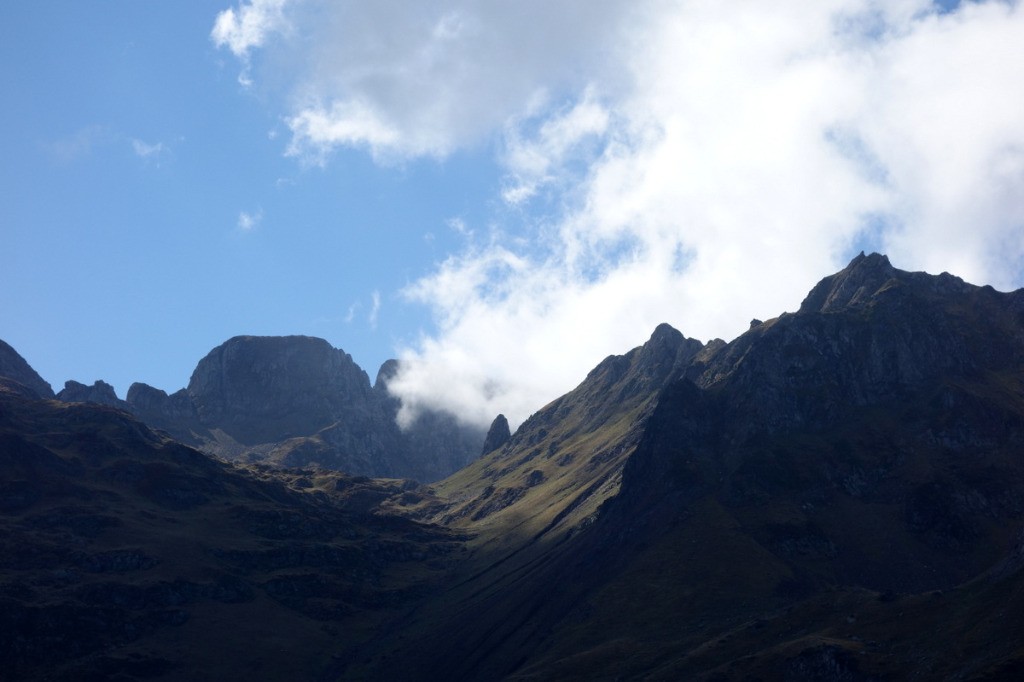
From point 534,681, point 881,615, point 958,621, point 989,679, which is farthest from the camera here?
point 534,681

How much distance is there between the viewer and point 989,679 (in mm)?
123312

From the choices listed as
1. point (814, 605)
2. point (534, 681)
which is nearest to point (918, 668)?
point (814, 605)

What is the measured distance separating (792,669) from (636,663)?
43.4 m

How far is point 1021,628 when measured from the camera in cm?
13388

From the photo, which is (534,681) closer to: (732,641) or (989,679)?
(732,641)

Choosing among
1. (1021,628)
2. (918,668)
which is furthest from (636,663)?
(1021,628)

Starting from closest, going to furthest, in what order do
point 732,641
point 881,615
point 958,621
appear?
point 958,621 → point 881,615 → point 732,641

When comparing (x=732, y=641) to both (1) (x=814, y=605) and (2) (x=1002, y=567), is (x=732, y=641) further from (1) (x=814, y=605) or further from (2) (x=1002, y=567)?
(2) (x=1002, y=567)

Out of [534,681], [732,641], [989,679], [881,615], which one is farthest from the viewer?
[534,681]

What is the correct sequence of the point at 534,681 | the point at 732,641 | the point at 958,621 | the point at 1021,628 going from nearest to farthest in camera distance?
the point at 1021,628
the point at 958,621
the point at 732,641
the point at 534,681

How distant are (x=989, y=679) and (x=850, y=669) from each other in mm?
30696

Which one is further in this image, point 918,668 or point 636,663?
point 636,663

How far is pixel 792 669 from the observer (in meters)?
159

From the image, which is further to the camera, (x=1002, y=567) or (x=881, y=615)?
(x=881, y=615)
